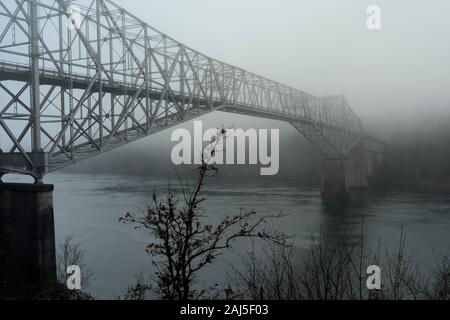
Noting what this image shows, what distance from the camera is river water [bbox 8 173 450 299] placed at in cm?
1820

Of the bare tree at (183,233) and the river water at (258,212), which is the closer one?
the bare tree at (183,233)

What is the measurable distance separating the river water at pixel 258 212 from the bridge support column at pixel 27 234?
2110mm

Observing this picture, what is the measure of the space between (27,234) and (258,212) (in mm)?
22624

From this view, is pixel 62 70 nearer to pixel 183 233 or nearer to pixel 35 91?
pixel 35 91

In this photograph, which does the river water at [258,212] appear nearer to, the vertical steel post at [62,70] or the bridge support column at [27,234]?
the bridge support column at [27,234]

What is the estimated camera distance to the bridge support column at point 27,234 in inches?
554

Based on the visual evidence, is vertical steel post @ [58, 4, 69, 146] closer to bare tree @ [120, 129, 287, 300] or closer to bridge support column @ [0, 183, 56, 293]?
bridge support column @ [0, 183, 56, 293]

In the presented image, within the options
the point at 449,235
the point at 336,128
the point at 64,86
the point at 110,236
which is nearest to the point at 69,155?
the point at 64,86

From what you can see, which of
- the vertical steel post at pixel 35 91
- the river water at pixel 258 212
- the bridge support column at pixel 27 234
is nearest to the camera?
the bridge support column at pixel 27 234

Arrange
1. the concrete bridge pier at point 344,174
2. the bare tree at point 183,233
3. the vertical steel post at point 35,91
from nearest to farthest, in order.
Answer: the bare tree at point 183,233, the vertical steel post at point 35,91, the concrete bridge pier at point 344,174

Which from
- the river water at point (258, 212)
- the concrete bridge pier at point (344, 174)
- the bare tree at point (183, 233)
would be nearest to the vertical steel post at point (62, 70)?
the river water at point (258, 212)

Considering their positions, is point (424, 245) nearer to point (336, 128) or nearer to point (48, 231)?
point (48, 231)

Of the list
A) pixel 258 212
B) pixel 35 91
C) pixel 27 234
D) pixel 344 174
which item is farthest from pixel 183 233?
pixel 344 174

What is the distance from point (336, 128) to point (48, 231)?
50.4 m
